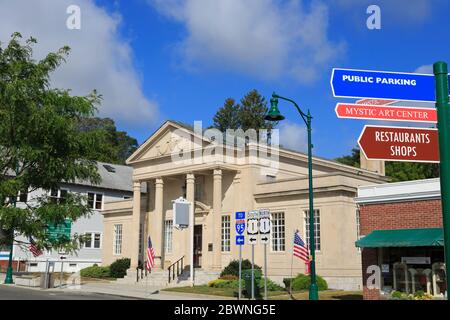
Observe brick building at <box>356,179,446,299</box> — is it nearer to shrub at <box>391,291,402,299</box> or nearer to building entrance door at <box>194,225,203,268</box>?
shrub at <box>391,291,402,299</box>

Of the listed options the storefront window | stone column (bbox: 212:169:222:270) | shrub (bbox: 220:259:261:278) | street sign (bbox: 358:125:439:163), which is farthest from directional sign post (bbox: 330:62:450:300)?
stone column (bbox: 212:169:222:270)

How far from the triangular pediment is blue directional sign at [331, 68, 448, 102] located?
27636mm

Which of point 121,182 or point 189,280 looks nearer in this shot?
point 189,280

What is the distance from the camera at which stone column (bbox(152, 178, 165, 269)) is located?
35.8 meters

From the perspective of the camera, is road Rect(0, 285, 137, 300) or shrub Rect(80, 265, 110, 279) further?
shrub Rect(80, 265, 110, 279)

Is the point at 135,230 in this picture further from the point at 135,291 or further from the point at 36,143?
the point at 36,143

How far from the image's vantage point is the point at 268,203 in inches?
1278

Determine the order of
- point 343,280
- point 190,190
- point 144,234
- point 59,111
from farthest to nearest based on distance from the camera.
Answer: point 144,234, point 190,190, point 343,280, point 59,111

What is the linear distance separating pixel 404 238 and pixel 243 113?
173 ft

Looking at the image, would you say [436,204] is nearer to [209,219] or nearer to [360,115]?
[360,115]

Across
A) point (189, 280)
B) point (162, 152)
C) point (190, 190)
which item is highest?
point (162, 152)
